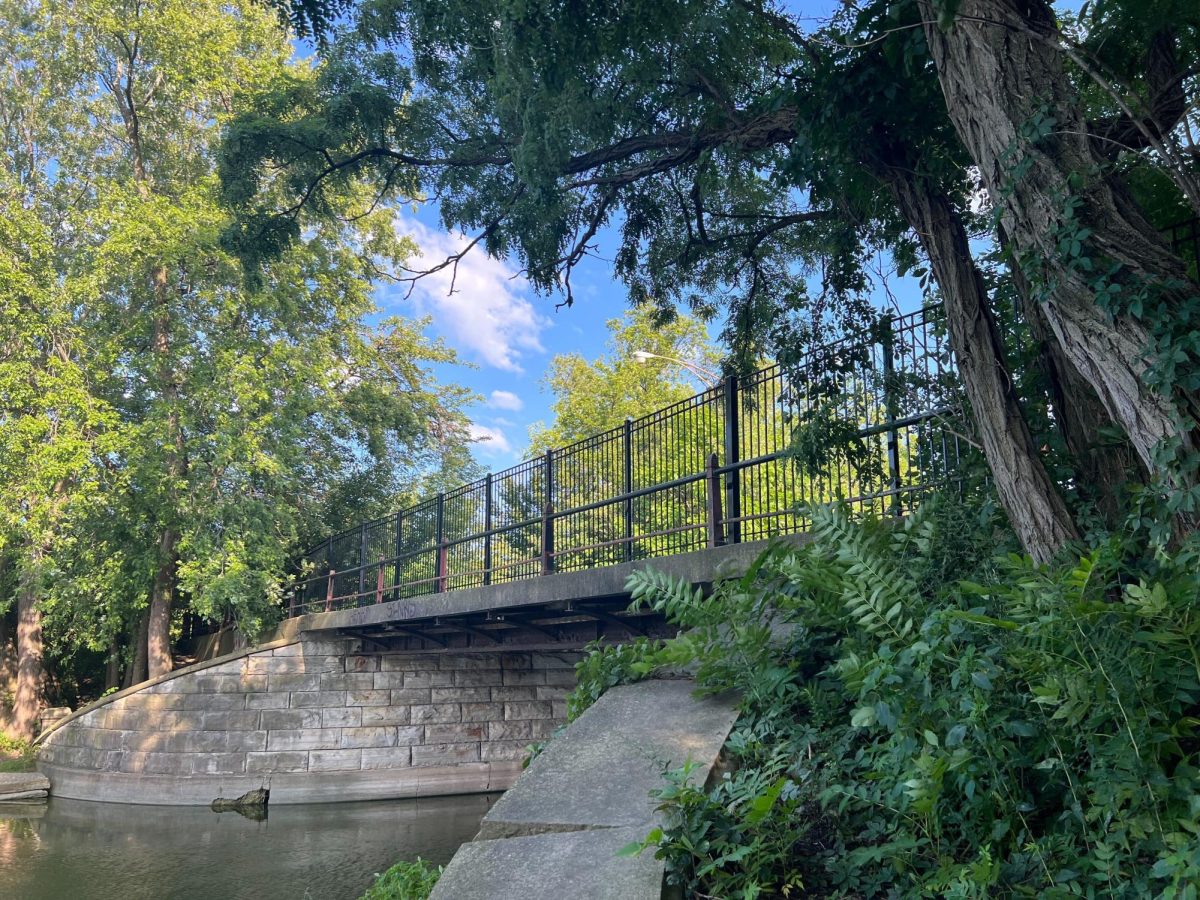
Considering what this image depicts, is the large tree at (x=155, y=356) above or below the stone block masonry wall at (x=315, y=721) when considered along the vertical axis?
above

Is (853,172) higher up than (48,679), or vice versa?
(853,172)

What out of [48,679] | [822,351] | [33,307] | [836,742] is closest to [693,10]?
[822,351]

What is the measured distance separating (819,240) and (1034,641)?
599cm

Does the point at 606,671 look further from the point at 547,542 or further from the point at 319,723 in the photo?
the point at 319,723

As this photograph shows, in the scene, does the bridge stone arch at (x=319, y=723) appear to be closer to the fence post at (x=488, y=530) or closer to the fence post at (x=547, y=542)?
the fence post at (x=488, y=530)

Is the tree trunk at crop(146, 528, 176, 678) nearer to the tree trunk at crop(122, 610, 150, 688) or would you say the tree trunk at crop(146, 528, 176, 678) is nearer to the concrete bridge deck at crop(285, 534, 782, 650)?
the tree trunk at crop(122, 610, 150, 688)

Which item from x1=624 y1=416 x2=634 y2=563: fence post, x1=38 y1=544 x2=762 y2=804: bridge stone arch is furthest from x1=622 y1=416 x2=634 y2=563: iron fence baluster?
x1=38 y1=544 x2=762 y2=804: bridge stone arch

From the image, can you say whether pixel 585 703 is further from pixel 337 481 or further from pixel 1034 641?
pixel 337 481

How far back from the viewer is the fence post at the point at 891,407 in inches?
199

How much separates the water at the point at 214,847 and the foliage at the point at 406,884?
4392 mm

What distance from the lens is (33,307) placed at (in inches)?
673

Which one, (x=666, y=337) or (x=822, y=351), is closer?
(x=822, y=351)

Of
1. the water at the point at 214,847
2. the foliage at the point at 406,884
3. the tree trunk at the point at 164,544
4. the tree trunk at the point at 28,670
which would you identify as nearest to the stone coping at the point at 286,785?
the water at the point at 214,847

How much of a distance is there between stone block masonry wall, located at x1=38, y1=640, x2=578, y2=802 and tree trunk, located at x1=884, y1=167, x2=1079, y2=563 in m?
11.5
